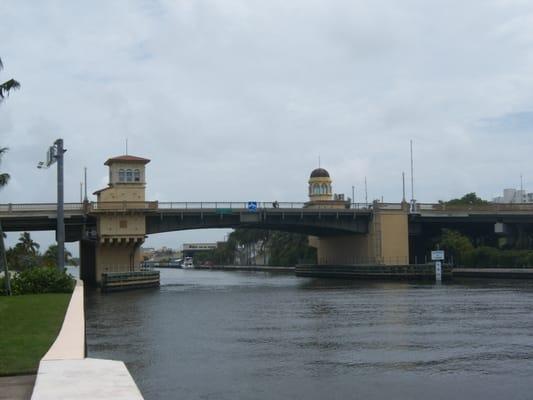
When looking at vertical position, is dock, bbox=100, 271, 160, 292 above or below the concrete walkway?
below

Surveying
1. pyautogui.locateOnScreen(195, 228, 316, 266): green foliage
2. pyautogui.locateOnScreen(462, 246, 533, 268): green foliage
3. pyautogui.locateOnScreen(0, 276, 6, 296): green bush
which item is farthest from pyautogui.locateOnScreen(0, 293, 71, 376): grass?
pyautogui.locateOnScreen(195, 228, 316, 266): green foliage

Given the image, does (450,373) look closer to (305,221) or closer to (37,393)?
(37,393)

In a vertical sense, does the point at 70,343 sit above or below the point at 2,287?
above

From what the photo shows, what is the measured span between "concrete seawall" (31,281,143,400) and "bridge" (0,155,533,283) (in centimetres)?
5749

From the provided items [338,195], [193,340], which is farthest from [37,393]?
[338,195]

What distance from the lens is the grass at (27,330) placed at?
15480 millimetres

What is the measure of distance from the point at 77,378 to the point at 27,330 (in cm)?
949

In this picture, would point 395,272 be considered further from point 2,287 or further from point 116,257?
point 2,287

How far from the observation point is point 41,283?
A: 43469 mm

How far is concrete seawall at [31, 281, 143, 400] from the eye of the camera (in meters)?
11.9

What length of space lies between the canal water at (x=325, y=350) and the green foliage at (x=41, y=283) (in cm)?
264

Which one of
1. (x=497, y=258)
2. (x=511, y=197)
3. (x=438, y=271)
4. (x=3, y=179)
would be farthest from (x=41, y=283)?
(x=511, y=197)

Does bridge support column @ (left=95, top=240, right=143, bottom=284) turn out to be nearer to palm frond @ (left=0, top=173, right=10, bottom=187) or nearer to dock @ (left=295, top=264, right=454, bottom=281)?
dock @ (left=295, top=264, right=454, bottom=281)

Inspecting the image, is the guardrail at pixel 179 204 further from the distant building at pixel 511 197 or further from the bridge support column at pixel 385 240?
the distant building at pixel 511 197
